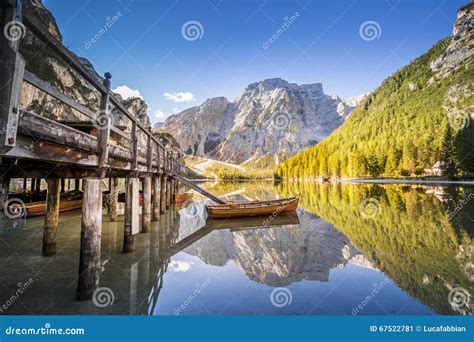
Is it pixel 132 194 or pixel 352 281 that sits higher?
pixel 132 194

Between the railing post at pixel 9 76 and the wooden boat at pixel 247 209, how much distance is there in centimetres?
1540

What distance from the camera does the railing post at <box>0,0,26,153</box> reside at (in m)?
2.92

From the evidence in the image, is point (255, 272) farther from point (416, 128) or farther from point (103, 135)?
point (416, 128)

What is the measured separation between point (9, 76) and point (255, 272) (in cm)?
805

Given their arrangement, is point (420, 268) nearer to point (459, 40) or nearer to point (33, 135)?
point (33, 135)

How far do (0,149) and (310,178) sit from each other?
407ft

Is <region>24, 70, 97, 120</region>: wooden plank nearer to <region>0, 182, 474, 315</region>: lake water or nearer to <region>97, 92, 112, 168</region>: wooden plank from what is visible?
<region>97, 92, 112, 168</region>: wooden plank

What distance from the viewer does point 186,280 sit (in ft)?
25.9

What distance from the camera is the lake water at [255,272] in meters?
5.89

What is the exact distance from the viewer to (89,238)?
5.77m

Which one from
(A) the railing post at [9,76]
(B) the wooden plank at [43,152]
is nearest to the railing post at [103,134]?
(B) the wooden plank at [43,152]

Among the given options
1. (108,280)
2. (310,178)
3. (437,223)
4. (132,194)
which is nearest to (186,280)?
(108,280)

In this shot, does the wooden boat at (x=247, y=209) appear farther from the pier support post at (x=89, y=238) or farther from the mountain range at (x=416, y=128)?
the mountain range at (x=416, y=128)

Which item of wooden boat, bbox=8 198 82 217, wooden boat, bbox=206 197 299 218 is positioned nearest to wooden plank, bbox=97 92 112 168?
wooden boat, bbox=206 197 299 218
